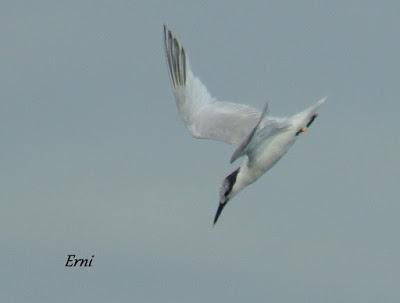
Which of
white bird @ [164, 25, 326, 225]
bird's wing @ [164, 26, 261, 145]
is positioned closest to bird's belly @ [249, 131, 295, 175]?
white bird @ [164, 25, 326, 225]

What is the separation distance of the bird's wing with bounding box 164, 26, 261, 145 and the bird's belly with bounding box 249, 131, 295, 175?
40 cm

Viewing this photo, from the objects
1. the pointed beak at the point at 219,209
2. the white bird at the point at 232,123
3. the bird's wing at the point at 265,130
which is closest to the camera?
the bird's wing at the point at 265,130

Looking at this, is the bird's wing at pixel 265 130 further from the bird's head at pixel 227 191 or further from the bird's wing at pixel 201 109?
the bird's head at pixel 227 191

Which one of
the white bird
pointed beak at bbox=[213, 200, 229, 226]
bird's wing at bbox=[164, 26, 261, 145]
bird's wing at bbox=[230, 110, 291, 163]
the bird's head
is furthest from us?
pointed beak at bbox=[213, 200, 229, 226]

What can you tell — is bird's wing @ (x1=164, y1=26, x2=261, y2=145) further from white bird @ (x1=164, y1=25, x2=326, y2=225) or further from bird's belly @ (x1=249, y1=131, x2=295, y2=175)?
bird's belly @ (x1=249, y1=131, x2=295, y2=175)

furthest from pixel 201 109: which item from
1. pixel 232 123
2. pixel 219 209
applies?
pixel 219 209

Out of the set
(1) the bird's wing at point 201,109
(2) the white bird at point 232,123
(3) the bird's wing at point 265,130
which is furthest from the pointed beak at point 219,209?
(3) the bird's wing at point 265,130

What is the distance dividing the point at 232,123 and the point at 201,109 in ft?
3.78

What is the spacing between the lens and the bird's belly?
72.3ft

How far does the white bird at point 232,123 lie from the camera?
72.2 ft

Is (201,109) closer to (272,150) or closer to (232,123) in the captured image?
(232,123)

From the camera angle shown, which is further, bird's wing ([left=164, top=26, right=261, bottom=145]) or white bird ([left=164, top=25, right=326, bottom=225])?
bird's wing ([left=164, top=26, right=261, bottom=145])

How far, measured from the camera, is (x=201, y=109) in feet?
78.0

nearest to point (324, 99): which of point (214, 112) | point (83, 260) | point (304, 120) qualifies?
point (304, 120)
